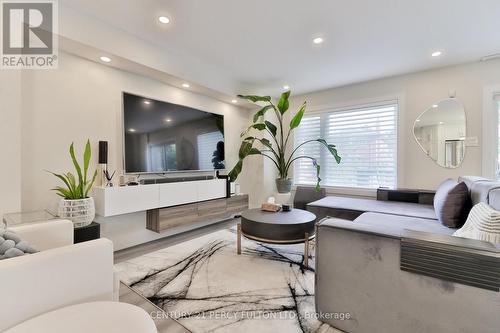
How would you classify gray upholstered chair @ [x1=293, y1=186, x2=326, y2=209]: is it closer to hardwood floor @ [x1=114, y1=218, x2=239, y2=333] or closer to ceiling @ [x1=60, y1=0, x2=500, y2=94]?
hardwood floor @ [x1=114, y1=218, x2=239, y2=333]

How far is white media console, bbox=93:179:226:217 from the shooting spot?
2445 millimetres

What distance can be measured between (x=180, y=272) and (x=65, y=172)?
166 centimetres

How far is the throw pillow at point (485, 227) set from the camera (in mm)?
1204

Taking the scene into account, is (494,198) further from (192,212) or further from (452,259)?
(192,212)

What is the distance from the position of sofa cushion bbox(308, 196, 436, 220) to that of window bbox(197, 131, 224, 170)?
70.7 inches

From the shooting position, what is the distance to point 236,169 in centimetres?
378

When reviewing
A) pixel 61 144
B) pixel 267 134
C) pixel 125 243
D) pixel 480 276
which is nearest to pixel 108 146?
pixel 61 144

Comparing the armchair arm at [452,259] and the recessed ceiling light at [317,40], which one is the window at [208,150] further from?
the armchair arm at [452,259]

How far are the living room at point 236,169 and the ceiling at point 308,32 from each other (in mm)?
24

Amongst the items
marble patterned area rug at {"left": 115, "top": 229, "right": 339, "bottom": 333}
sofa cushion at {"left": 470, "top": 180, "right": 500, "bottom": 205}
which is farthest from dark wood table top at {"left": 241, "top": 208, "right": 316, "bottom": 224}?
sofa cushion at {"left": 470, "top": 180, "right": 500, "bottom": 205}

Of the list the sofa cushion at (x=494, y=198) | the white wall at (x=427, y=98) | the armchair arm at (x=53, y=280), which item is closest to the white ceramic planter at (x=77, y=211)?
the armchair arm at (x=53, y=280)

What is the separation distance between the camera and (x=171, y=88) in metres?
3.38

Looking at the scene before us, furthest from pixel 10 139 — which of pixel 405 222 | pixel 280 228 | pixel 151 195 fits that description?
pixel 405 222

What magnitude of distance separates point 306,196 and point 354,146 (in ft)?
4.10
